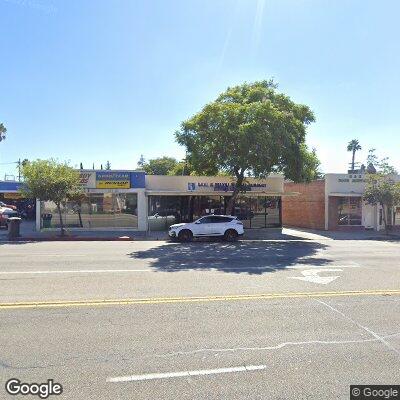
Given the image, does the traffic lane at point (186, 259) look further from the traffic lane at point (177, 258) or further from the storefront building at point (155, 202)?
the storefront building at point (155, 202)

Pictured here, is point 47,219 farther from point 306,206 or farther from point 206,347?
point 206,347

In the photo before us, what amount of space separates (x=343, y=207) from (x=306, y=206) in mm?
3440

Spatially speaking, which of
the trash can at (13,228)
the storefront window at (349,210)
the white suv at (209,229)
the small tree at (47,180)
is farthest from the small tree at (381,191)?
the trash can at (13,228)

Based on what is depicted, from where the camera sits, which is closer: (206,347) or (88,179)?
(206,347)

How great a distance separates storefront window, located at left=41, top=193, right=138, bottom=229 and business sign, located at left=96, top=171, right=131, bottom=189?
55 cm

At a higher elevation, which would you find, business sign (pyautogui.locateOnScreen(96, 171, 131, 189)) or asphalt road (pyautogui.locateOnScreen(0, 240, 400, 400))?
business sign (pyautogui.locateOnScreen(96, 171, 131, 189))

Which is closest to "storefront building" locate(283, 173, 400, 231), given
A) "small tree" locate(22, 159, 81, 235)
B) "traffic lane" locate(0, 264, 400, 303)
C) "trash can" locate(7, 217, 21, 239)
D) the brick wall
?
the brick wall

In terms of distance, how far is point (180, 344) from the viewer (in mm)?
5852

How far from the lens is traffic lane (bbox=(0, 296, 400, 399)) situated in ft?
15.1

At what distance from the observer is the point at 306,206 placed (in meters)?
36.0

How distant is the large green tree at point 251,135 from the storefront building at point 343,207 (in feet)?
21.9

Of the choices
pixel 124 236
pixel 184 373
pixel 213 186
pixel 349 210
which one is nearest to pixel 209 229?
pixel 124 236

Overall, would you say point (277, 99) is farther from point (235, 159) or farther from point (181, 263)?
point (181, 263)

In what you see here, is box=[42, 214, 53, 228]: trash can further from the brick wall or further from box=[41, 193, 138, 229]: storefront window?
the brick wall
